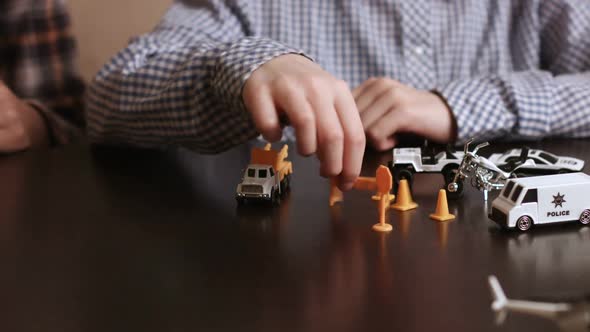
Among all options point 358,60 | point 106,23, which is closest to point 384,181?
point 358,60

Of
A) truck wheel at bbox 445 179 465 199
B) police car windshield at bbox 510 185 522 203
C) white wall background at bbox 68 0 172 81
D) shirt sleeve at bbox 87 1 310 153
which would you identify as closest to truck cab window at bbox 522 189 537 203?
police car windshield at bbox 510 185 522 203

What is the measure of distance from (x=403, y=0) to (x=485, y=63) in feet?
0.82

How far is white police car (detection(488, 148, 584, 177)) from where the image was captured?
2.35 feet

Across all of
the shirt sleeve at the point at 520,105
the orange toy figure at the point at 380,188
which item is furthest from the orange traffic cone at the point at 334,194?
the shirt sleeve at the point at 520,105

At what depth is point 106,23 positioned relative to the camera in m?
1.84

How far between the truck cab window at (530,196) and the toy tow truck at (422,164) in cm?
14

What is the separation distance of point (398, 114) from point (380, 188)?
13.7 inches

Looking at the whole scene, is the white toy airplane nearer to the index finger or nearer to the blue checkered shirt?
the index finger

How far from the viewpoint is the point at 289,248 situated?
0.55 m

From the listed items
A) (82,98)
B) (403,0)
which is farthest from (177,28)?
(82,98)

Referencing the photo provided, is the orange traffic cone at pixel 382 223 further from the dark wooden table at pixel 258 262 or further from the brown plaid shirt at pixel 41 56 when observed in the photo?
the brown plaid shirt at pixel 41 56

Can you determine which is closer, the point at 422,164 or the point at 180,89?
the point at 422,164

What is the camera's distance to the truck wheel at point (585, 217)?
59 centimetres

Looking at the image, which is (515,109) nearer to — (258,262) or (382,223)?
(382,223)
